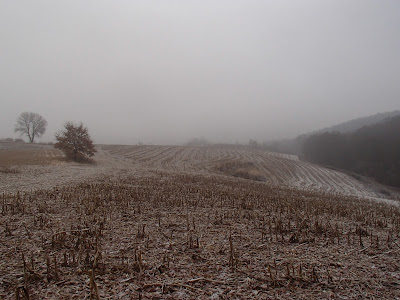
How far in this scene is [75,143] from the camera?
42250mm

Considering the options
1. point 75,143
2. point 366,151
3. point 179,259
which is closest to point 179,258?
point 179,259

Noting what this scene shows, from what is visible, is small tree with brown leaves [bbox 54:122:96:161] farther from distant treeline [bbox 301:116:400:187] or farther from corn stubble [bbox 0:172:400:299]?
distant treeline [bbox 301:116:400:187]

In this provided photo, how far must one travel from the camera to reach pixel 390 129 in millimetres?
69875

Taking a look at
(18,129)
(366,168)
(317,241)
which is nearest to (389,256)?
(317,241)

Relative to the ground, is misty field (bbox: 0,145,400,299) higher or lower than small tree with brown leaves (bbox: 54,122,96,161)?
lower

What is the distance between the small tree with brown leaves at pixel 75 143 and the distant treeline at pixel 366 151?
234ft

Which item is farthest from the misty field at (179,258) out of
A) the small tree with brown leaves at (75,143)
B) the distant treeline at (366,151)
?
the distant treeline at (366,151)

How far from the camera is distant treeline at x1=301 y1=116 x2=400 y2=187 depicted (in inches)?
2442

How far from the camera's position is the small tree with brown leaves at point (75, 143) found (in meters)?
41.6

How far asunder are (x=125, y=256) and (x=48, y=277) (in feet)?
5.67

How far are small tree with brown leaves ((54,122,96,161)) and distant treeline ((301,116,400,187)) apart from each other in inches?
2806

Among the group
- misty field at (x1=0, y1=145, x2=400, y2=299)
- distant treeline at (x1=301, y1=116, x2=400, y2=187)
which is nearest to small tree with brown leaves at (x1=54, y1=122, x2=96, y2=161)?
misty field at (x1=0, y1=145, x2=400, y2=299)

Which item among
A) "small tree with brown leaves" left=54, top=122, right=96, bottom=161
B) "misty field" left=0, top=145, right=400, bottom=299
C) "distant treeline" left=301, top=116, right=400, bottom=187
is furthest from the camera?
"distant treeline" left=301, top=116, right=400, bottom=187

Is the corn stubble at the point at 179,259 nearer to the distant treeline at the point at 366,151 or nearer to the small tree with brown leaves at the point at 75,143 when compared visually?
the small tree with brown leaves at the point at 75,143
